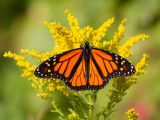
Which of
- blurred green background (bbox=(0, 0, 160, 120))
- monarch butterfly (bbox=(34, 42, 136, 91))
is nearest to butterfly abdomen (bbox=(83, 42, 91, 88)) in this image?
monarch butterfly (bbox=(34, 42, 136, 91))

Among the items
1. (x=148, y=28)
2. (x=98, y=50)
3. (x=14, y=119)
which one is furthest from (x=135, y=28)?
(x=98, y=50)

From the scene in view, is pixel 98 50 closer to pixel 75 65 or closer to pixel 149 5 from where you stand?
pixel 75 65

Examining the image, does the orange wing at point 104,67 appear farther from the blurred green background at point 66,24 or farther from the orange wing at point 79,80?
the blurred green background at point 66,24

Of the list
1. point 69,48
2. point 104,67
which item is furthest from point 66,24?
point 104,67

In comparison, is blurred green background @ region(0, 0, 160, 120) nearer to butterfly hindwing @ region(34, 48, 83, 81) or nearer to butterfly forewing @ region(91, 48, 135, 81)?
butterfly hindwing @ region(34, 48, 83, 81)

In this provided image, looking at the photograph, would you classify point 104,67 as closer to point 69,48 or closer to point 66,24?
point 69,48

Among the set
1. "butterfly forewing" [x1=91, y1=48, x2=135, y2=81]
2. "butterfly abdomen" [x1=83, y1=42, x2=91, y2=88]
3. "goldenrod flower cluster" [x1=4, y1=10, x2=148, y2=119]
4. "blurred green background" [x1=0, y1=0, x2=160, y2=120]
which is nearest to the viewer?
"butterfly forewing" [x1=91, y1=48, x2=135, y2=81]

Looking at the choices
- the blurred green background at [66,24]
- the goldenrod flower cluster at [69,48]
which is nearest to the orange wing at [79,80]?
the goldenrod flower cluster at [69,48]
